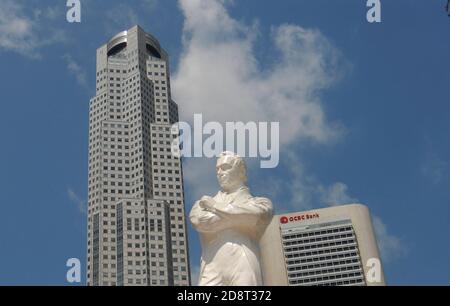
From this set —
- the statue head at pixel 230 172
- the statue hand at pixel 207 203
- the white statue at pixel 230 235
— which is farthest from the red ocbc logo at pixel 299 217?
the statue hand at pixel 207 203

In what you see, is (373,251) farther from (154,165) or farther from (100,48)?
(100,48)

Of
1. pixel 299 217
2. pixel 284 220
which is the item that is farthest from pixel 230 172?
pixel 284 220

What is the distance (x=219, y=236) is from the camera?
36.1ft

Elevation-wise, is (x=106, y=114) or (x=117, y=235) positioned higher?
(x=106, y=114)

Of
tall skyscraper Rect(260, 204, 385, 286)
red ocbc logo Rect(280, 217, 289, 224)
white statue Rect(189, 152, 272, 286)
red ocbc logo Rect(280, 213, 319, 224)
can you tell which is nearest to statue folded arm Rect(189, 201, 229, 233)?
white statue Rect(189, 152, 272, 286)

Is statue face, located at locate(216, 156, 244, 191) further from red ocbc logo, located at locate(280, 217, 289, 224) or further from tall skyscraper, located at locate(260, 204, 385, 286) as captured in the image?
red ocbc logo, located at locate(280, 217, 289, 224)

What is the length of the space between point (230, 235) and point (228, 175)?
1232 millimetres

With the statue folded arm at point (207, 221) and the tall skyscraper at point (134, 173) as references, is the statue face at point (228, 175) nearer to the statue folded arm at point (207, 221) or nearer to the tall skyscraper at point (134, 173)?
the statue folded arm at point (207, 221)

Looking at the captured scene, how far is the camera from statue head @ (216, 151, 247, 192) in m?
11.6

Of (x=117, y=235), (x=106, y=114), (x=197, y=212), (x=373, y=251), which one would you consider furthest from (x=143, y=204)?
(x=197, y=212)

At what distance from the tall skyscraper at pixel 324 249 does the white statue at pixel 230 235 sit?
96.7m

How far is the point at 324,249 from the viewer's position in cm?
11094
